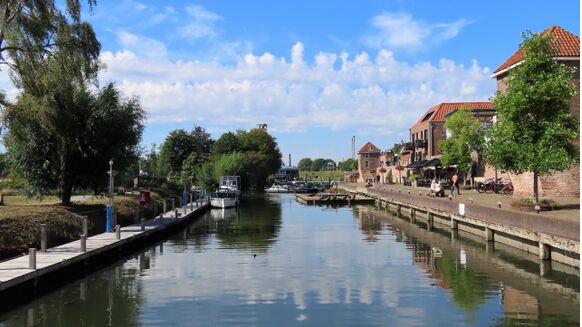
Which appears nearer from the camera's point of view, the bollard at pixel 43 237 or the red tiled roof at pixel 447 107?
the bollard at pixel 43 237

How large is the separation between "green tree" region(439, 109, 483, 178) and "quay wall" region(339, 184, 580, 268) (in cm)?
1830

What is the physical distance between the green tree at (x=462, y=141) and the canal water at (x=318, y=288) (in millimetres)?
29464

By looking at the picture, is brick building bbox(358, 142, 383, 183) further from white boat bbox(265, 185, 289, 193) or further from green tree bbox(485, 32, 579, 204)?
green tree bbox(485, 32, 579, 204)

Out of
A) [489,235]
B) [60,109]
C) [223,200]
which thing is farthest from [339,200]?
[60,109]

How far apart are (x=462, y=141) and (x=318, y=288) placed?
1708 inches

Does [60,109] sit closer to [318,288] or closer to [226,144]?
[318,288]

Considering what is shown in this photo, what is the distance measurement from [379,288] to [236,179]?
6926 cm

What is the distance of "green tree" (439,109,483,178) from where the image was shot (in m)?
57.8

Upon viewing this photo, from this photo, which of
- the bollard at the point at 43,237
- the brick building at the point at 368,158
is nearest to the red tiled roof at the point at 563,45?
the bollard at the point at 43,237

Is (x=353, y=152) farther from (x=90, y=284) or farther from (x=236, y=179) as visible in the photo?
(x=90, y=284)

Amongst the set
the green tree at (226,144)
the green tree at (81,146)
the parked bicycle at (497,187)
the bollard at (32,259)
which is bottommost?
the bollard at (32,259)

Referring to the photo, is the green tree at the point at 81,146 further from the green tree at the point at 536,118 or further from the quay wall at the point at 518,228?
the green tree at the point at 536,118

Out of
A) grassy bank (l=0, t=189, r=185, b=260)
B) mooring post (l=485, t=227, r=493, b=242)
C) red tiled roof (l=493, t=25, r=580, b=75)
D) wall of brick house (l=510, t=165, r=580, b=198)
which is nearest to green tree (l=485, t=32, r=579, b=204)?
mooring post (l=485, t=227, r=493, b=242)

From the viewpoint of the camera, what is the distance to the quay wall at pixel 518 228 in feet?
63.9
